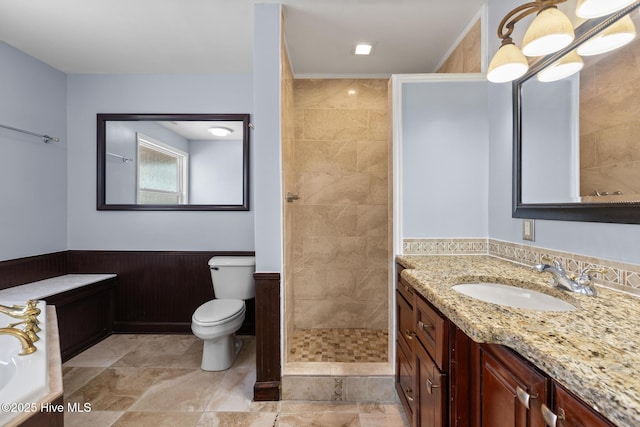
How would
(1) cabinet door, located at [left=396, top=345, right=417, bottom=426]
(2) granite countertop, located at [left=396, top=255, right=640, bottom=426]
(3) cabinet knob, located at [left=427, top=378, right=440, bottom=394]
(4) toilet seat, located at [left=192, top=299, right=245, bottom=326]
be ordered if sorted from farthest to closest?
(4) toilet seat, located at [left=192, top=299, right=245, bottom=326]
(1) cabinet door, located at [left=396, top=345, right=417, bottom=426]
(3) cabinet knob, located at [left=427, top=378, right=440, bottom=394]
(2) granite countertop, located at [left=396, top=255, right=640, bottom=426]

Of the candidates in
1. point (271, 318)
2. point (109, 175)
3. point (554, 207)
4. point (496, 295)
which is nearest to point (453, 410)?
point (496, 295)

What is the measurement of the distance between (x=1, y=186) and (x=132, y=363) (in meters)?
1.71

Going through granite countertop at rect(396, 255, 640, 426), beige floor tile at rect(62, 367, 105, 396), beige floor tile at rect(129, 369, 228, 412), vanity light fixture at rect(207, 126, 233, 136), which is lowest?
beige floor tile at rect(129, 369, 228, 412)

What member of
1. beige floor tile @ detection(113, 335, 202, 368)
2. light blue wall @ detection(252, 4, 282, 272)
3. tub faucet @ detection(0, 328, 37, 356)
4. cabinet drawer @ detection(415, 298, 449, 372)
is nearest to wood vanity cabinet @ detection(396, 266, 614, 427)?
cabinet drawer @ detection(415, 298, 449, 372)

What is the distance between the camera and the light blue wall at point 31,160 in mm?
2273

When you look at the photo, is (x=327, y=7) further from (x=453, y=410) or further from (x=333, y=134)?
(x=453, y=410)

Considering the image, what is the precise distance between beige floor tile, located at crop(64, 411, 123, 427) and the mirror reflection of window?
5.51 ft

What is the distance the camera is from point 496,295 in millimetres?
1238

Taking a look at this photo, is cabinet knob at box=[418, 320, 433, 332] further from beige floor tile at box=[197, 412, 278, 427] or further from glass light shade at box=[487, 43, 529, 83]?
glass light shade at box=[487, 43, 529, 83]

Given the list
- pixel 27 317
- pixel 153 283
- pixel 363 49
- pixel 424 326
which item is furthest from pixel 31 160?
pixel 424 326

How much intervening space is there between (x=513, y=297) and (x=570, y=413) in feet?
2.19

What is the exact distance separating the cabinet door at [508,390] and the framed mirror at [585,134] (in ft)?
2.25

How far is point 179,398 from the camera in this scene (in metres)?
1.86

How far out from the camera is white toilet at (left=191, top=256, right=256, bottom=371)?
207 centimetres
